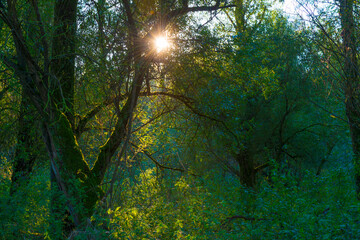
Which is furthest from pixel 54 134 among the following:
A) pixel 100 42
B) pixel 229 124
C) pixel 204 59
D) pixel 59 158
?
pixel 229 124

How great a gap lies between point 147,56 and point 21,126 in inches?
136

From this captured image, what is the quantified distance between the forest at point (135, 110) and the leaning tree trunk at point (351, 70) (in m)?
0.04

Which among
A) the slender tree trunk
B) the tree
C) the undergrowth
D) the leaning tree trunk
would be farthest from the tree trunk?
the slender tree trunk

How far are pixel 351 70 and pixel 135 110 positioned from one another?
5188 millimetres

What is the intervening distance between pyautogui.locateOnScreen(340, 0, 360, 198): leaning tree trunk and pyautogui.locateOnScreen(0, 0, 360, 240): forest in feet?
0.12

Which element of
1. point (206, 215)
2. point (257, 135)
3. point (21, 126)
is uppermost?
point (257, 135)

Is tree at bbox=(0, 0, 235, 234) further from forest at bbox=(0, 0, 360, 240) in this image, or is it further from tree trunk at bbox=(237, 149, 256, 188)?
tree trunk at bbox=(237, 149, 256, 188)

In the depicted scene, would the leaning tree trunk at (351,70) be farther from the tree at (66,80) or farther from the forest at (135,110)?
the tree at (66,80)

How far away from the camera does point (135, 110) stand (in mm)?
7520

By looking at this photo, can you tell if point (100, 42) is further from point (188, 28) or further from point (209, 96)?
point (209, 96)

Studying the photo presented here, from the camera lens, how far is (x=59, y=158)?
5703 mm

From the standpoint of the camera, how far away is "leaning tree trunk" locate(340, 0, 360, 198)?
7.58m

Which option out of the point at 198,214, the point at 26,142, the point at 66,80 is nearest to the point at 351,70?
the point at 198,214

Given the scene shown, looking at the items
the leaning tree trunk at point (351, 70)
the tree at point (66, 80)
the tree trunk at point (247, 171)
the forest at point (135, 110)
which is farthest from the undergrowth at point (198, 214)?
the tree trunk at point (247, 171)
